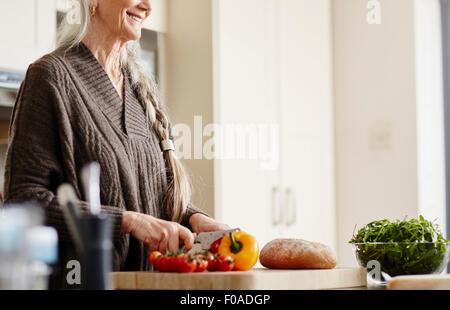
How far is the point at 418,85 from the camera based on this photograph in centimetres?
295

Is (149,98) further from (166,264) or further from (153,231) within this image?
(166,264)

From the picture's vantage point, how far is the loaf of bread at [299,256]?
4.09 ft

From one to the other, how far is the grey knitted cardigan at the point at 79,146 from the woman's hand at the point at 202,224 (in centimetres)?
8

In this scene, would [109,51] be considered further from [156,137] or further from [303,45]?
[303,45]

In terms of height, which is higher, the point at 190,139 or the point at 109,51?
the point at 109,51

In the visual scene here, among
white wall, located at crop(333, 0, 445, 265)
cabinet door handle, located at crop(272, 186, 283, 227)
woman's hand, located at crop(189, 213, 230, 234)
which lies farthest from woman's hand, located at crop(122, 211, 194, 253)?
white wall, located at crop(333, 0, 445, 265)

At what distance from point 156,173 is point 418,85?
1.88 m

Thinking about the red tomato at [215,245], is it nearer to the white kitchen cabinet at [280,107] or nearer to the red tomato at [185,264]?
the red tomato at [185,264]

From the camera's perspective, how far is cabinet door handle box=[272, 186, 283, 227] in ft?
9.49

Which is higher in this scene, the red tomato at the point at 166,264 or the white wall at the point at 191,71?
the white wall at the point at 191,71

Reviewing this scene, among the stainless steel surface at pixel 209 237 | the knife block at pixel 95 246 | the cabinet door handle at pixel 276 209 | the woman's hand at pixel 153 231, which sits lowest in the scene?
the cabinet door handle at pixel 276 209

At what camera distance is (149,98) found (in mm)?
1551

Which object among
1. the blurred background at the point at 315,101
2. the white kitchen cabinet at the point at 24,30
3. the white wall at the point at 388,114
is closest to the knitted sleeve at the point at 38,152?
the white kitchen cabinet at the point at 24,30

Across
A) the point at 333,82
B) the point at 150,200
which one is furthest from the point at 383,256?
the point at 333,82
